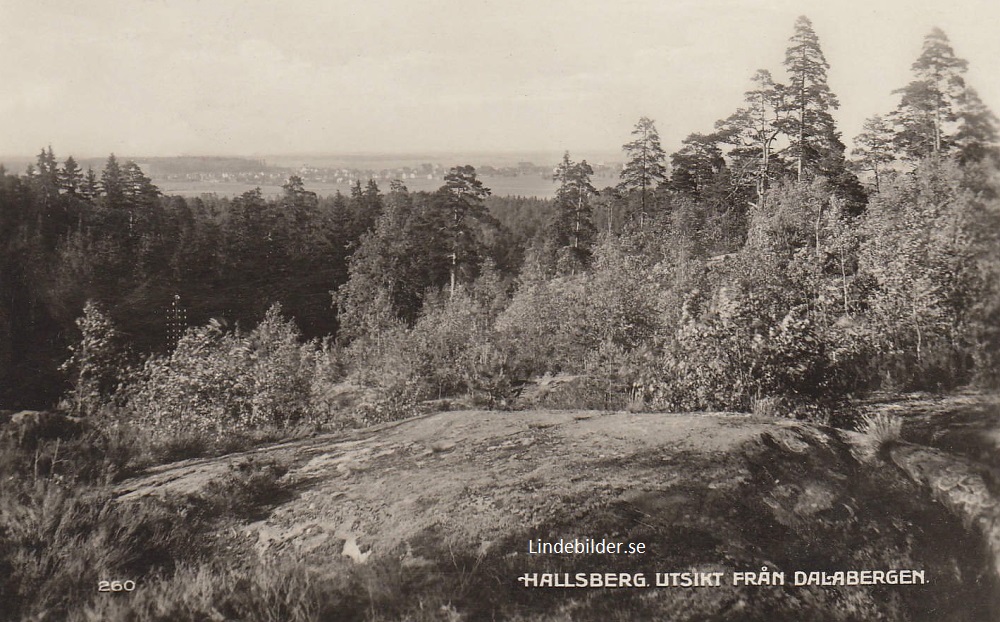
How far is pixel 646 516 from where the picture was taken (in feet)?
12.9

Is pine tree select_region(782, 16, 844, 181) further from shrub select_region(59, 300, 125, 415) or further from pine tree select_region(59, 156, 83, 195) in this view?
pine tree select_region(59, 156, 83, 195)

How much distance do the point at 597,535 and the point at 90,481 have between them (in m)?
4.24

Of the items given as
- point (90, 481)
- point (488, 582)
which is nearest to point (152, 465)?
point (90, 481)

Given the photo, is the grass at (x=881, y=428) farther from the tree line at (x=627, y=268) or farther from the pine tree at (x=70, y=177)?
the pine tree at (x=70, y=177)

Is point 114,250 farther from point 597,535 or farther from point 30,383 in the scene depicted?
point 597,535

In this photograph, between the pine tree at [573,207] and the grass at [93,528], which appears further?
the pine tree at [573,207]

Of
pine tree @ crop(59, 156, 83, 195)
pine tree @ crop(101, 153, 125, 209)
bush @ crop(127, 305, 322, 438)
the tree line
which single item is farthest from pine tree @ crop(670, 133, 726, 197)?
Result: pine tree @ crop(59, 156, 83, 195)

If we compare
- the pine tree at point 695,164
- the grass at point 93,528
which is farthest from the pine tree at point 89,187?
the grass at point 93,528

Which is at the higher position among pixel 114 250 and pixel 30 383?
pixel 114 250

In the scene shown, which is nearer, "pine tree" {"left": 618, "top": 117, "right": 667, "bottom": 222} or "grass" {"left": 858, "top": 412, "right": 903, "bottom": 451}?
"grass" {"left": 858, "top": 412, "right": 903, "bottom": 451}

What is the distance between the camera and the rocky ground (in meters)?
3.32

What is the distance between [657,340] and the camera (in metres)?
10.1

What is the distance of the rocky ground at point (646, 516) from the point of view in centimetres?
332

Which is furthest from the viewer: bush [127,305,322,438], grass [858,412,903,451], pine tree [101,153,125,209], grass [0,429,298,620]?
pine tree [101,153,125,209]
